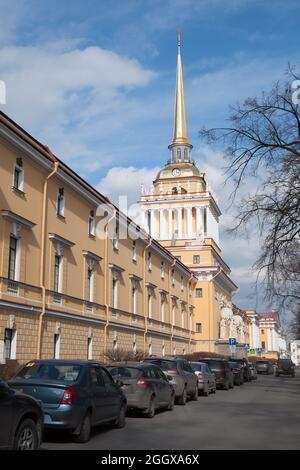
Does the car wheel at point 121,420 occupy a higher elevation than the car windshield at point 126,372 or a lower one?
lower

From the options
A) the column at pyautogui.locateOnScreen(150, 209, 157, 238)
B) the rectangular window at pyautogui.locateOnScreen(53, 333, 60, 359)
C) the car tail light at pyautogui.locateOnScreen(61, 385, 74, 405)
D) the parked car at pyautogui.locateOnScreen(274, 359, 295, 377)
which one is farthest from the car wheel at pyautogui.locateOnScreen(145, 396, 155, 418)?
the column at pyautogui.locateOnScreen(150, 209, 157, 238)

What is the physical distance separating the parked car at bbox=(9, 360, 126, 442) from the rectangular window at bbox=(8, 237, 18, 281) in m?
10.9

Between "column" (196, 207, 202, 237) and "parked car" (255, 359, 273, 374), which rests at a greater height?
"column" (196, 207, 202, 237)

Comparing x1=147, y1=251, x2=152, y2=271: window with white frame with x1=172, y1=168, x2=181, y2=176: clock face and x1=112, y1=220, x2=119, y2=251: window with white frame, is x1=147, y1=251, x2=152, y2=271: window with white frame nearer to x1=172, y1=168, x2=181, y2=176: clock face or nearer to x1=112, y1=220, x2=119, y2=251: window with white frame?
x1=112, y1=220, x2=119, y2=251: window with white frame

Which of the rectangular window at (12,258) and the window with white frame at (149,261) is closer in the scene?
the rectangular window at (12,258)

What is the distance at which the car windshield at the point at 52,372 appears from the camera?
37.6 ft

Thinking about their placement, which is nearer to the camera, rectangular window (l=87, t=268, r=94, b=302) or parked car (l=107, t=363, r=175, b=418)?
parked car (l=107, t=363, r=175, b=418)

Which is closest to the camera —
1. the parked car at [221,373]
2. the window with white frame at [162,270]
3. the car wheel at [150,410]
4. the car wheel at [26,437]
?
the car wheel at [26,437]

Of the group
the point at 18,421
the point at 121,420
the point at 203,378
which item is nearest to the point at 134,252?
the point at 203,378

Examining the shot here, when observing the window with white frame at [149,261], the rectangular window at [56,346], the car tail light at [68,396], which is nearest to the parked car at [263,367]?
the window with white frame at [149,261]

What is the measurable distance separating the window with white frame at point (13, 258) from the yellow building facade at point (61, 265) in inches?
1.6

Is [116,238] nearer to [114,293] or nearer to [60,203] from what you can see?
[114,293]

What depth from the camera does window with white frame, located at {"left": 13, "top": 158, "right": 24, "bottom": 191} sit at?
23.7m

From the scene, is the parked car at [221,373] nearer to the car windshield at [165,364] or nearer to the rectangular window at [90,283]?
the rectangular window at [90,283]
